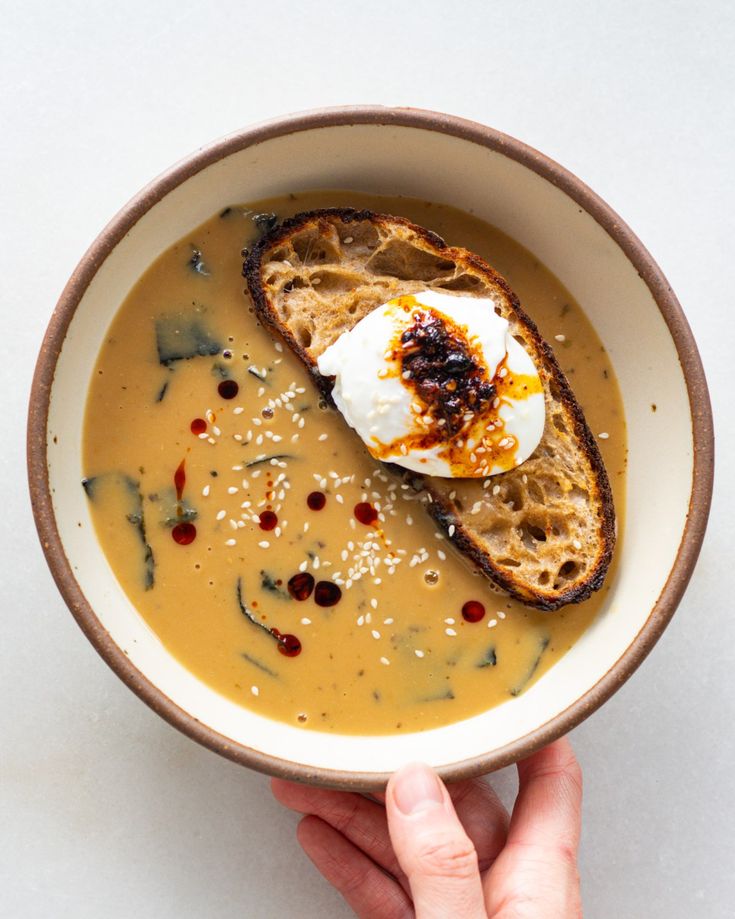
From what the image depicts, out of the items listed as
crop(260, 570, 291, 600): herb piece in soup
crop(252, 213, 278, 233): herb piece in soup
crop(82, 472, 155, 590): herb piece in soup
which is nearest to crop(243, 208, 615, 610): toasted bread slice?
crop(252, 213, 278, 233): herb piece in soup

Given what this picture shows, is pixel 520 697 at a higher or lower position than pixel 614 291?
lower

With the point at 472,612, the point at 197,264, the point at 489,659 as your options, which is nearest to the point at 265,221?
the point at 197,264

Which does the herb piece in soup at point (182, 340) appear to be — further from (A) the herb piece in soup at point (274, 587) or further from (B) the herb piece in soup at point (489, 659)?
(B) the herb piece in soup at point (489, 659)

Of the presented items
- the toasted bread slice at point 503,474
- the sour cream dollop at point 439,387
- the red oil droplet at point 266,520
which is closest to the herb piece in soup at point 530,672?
the toasted bread slice at point 503,474

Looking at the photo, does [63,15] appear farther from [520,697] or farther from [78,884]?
[78,884]

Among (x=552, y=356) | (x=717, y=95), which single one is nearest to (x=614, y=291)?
(x=552, y=356)

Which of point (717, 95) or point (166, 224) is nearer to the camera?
point (166, 224)

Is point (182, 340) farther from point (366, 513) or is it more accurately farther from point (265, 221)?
point (366, 513)
